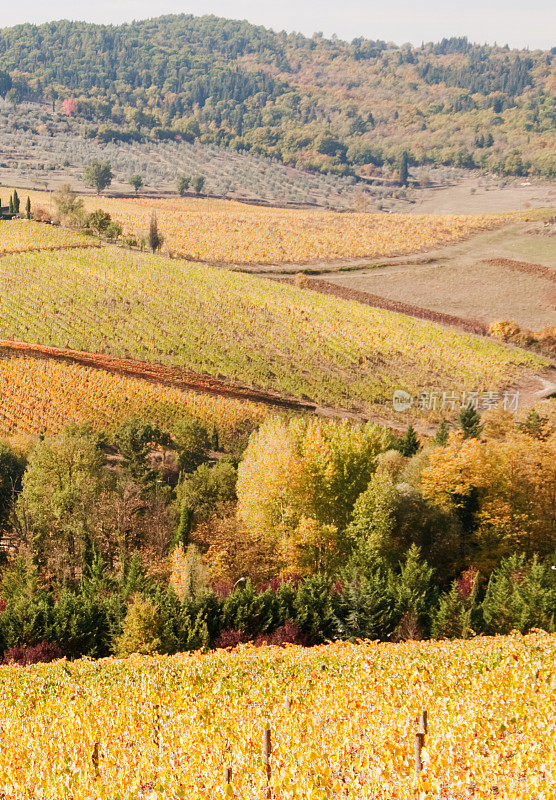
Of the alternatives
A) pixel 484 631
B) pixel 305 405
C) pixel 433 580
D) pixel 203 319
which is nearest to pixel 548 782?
pixel 484 631

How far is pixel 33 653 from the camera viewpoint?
126 ft

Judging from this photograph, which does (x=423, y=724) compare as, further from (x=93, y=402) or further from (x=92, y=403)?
(x=93, y=402)

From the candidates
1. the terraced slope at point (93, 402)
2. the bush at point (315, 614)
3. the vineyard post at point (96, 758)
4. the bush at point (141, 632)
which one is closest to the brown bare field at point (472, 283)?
the terraced slope at point (93, 402)

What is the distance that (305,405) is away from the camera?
281 feet

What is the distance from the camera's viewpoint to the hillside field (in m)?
92.8

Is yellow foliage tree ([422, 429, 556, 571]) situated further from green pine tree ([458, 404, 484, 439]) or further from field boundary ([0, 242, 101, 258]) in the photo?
field boundary ([0, 242, 101, 258])

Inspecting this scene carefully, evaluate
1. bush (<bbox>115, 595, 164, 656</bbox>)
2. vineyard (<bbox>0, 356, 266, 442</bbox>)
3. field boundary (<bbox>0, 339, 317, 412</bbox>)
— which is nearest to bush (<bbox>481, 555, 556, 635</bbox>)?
bush (<bbox>115, 595, 164, 656</bbox>)

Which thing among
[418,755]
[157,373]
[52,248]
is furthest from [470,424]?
[52,248]

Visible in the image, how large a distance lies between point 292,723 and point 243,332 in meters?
81.9

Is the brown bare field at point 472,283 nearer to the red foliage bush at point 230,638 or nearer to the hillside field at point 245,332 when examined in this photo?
the hillside field at point 245,332

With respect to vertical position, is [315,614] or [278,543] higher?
[315,614]

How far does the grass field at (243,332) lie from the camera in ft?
305

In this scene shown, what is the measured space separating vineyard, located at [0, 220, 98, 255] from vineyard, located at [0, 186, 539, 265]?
13036mm

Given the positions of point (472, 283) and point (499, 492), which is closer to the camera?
point (499, 492)
